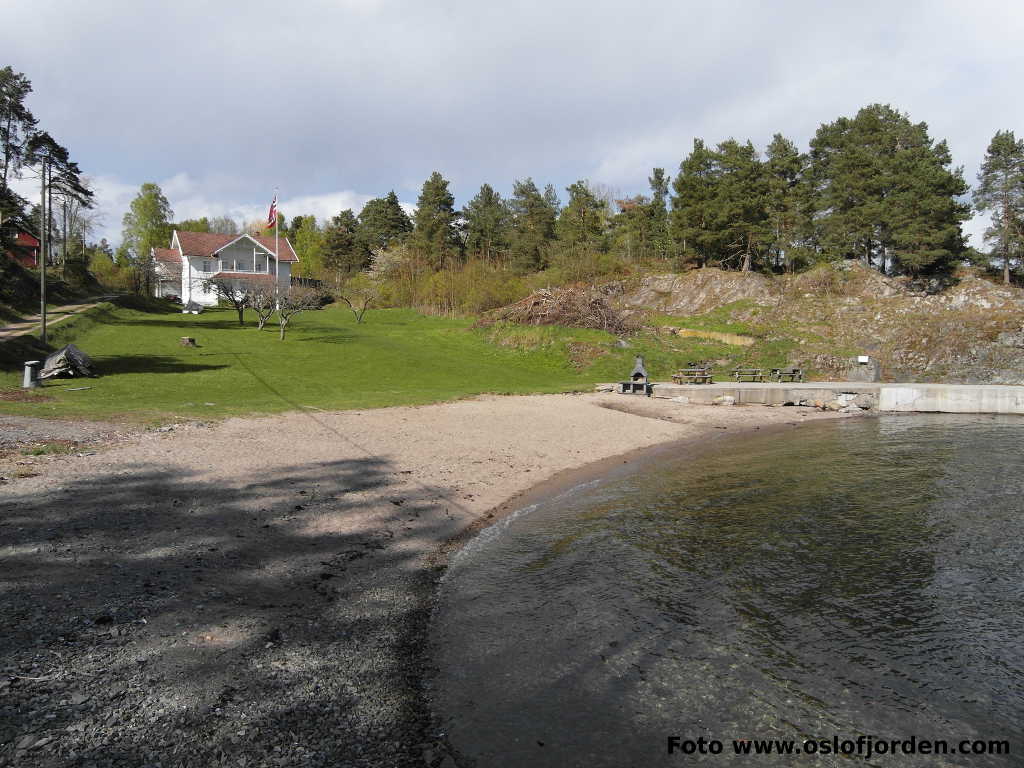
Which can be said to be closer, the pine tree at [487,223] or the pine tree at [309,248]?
the pine tree at [487,223]

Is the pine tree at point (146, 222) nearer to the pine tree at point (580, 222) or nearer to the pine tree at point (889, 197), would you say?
the pine tree at point (580, 222)

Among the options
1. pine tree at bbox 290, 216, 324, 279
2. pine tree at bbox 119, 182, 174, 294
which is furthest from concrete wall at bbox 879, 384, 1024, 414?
pine tree at bbox 119, 182, 174, 294

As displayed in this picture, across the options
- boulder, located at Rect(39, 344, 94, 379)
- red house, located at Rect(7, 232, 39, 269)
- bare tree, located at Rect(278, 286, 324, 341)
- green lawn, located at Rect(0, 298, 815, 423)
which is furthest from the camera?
bare tree, located at Rect(278, 286, 324, 341)

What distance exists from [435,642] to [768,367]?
113 ft

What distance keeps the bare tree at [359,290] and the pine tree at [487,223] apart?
1303 cm

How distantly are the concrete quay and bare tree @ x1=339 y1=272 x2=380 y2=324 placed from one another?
40.9 meters

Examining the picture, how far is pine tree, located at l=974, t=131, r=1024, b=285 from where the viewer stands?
4322cm

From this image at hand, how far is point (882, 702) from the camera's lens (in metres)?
5.23

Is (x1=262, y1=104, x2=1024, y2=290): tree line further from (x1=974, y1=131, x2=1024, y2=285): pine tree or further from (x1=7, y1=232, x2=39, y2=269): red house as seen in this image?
(x1=7, y1=232, x2=39, y2=269): red house

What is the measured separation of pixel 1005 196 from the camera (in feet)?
145

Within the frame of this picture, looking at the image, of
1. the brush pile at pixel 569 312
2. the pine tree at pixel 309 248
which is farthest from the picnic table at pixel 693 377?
the pine tree at pixel 309 248

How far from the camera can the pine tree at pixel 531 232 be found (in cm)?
6259

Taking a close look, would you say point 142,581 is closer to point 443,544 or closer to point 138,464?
point 443,544

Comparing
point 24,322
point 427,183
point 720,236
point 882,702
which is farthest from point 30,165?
point 882,702
